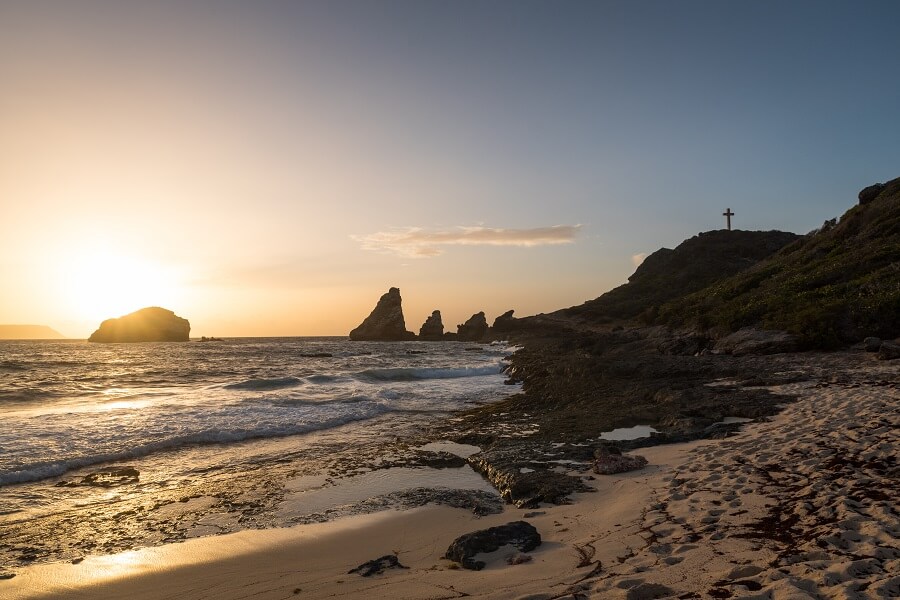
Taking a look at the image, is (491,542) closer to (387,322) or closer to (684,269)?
(684,269)

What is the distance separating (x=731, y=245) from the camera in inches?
3258

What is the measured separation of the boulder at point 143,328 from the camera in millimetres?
124250

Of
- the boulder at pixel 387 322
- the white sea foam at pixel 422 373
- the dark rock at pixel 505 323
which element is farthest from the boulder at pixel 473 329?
the white sea foam at pixel 422 373

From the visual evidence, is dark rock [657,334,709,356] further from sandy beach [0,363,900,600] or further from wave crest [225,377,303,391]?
wave crest [225,377,303,391]

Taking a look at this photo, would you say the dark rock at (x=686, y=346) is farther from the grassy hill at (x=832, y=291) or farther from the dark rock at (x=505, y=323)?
the dark rock at (x=505, y=323)

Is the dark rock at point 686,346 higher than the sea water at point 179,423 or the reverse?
higher

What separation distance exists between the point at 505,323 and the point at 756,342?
86.4 metres

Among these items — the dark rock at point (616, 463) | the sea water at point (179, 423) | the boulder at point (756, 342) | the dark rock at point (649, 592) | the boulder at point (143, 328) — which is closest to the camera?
the dark rock at point (649, 592)

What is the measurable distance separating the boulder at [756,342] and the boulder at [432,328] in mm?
97636

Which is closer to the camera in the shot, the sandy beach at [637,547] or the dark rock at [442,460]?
the sandy beach at [637,547]

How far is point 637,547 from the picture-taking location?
212 inches

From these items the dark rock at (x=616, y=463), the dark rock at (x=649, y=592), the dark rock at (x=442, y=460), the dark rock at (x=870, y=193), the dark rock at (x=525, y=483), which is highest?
the dark rock at (x=870, y=193)

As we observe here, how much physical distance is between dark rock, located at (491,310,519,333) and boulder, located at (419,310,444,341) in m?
14.4

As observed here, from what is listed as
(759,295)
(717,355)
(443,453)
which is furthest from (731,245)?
(443,453)
